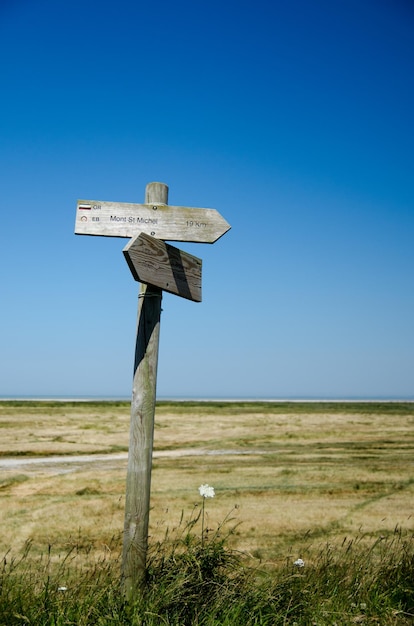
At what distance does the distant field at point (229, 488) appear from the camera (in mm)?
6723

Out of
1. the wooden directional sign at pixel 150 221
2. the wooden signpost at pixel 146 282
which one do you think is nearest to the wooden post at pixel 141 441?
the wooden signpost at pixel 146 282

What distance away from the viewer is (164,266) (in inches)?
130

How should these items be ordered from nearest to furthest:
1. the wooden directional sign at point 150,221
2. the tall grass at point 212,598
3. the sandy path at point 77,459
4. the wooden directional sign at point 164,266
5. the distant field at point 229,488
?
1. the tall grass at point 212,598
2. the wooden directional sign at point 164,266
3. the wooden directional sign at point 150,221
4. the distant field at point 229,488
5. the sandy path at point 77,459

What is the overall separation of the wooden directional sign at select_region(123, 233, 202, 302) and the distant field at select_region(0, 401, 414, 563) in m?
1.64

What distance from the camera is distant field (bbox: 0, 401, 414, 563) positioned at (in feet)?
22.1

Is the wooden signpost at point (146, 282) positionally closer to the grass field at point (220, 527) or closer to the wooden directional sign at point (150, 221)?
the wooden directional sign at point (150, 221)

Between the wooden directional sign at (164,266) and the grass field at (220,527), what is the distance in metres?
1.74

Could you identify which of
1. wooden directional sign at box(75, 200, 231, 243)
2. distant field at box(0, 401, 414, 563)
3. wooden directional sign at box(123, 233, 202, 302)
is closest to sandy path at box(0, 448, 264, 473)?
distant field at box(0, 401, 414, 563)

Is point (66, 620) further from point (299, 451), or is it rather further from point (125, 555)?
point (299, 451)

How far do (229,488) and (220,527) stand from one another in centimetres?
622

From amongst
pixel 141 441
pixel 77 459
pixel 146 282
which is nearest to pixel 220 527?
pixel 141 441

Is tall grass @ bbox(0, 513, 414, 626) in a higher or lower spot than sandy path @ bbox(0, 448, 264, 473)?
higher

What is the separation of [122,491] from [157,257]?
23.9ft

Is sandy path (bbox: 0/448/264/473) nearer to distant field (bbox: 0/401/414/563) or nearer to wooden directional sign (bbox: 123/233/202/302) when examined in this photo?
distant field (bbox: 0/401/414/563)
